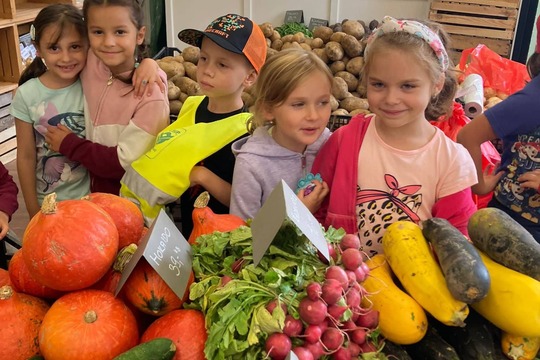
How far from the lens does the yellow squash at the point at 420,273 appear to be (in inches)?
43.4

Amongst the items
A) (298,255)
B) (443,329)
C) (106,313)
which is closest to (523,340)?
(443,329)

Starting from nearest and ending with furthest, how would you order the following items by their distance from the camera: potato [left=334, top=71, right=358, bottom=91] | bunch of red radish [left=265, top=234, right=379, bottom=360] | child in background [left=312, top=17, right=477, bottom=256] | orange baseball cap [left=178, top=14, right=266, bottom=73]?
1. bunch of red radish [left=265, top=234, right=379, bottom=360]
2. child in background [left=312, top=17, right=477, bottom=256]
3. orange baseball cap [left=178, top=14, right=266, bottom=73]
4. potato [left=334, top=71, right=358, bottom=91]

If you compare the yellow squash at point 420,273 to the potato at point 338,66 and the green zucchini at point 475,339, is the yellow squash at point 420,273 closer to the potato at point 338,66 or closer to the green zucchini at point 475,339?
the green zucchini at point 475,339

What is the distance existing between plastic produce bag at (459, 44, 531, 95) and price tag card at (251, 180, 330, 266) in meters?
2.68

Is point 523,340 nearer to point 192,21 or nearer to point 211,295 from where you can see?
point 211,295

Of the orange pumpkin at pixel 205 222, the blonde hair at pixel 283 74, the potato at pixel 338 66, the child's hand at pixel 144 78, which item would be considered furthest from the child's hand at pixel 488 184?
the potato at pixel 338 66

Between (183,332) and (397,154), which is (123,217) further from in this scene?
(397,154)

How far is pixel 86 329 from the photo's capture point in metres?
1.07

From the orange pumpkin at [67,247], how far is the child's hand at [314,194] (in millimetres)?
662

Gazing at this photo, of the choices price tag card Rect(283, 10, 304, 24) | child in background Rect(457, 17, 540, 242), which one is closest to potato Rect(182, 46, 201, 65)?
price tag card Rect(283, 10, 304, 24)

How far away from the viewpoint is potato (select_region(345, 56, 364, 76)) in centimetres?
395

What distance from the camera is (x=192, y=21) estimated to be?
21.1 ft

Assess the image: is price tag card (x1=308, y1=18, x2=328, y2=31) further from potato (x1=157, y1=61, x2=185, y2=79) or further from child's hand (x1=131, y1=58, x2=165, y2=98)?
child's hand (x1=131, y1=58, x2=165, y2=98)

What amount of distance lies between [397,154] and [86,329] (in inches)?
39.0
